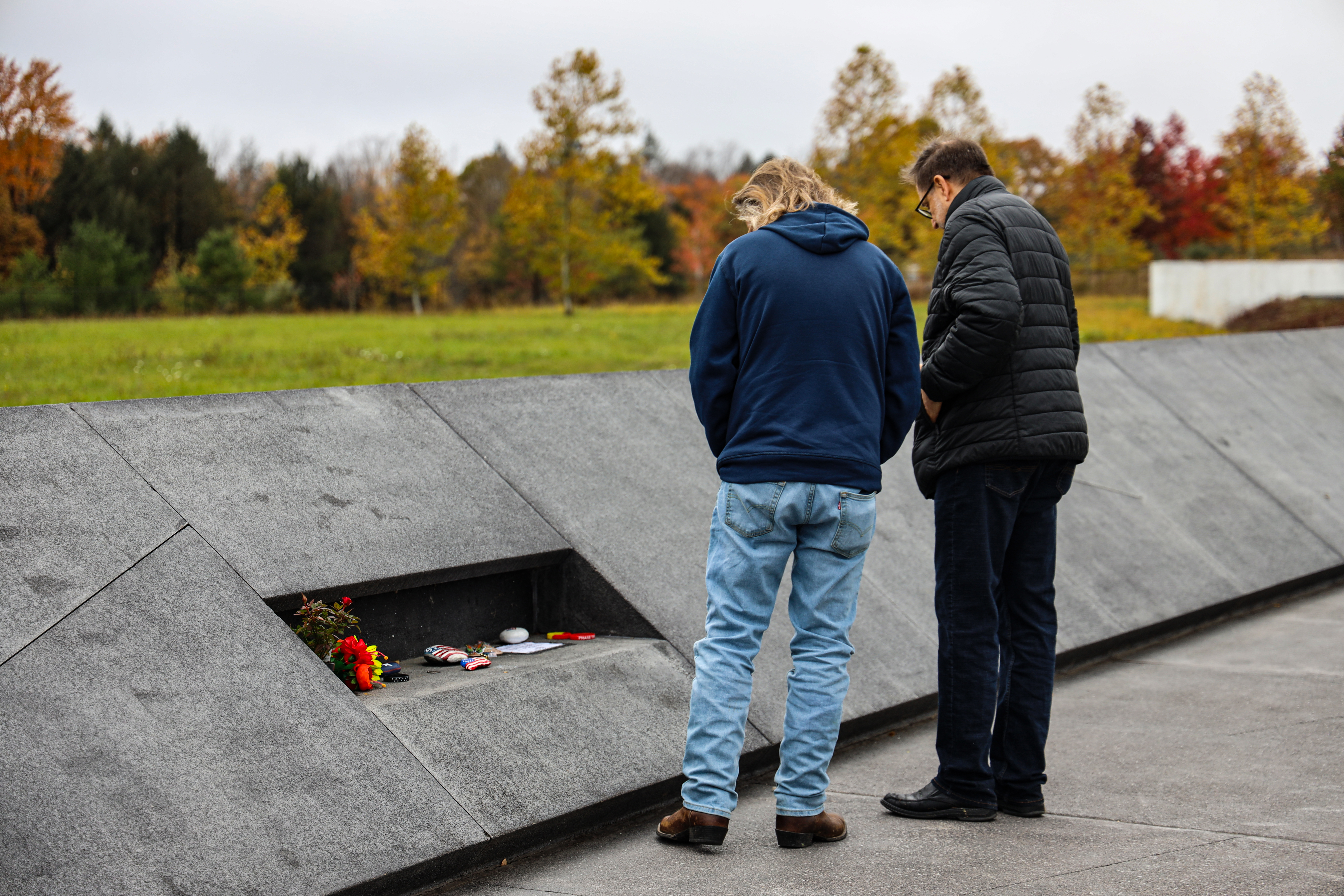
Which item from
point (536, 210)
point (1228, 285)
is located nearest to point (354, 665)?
point (1228, 285)

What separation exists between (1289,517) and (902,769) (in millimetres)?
4770

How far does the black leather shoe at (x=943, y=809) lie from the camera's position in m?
3.40

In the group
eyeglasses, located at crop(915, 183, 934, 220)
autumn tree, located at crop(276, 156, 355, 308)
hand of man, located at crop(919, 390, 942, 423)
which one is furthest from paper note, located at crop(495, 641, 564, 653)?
autumn tree, located at crop(276, 156, 355, 308)

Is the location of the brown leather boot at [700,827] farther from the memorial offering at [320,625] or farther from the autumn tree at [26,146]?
the autumn tree at [26,146]

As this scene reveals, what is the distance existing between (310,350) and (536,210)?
852 inches

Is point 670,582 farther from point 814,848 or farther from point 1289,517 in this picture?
point 1289,517

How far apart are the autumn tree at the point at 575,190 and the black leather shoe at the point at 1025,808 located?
2721 centimetres

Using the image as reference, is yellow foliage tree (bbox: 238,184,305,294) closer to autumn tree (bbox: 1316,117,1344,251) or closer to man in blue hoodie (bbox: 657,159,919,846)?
autumn tree (bbox: 1316,117,1344,251)

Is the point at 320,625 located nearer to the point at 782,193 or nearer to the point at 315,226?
the point at 782,193

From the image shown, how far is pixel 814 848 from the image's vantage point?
3.18m

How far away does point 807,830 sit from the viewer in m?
3.17

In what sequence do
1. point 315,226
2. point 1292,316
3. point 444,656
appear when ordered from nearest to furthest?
point 444,656 < point 1292,316 < point 315,226

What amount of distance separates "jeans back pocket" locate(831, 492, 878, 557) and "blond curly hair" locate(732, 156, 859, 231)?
0.81 m

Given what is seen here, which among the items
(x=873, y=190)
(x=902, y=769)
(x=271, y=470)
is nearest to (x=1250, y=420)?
(x=902, y=769)
